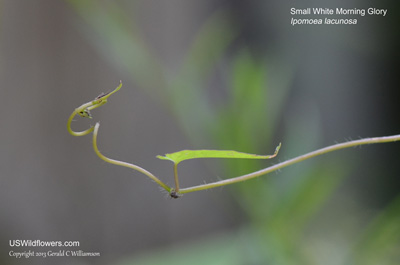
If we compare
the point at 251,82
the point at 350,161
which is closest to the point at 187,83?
the point at 251,82

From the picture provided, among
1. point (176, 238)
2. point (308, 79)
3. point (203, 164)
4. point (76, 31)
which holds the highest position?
point (76, 31)

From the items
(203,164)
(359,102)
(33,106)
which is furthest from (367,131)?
(33,106)

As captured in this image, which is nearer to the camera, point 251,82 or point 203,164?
point 251,82

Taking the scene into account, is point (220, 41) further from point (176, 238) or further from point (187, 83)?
point (176, 238)

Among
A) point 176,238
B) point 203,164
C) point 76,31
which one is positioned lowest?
point 176,238

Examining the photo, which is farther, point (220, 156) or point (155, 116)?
point (155, 116)

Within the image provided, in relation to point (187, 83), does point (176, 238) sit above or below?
below

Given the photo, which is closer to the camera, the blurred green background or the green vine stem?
the green vine stem

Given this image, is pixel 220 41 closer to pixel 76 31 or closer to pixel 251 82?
pixel 251 82

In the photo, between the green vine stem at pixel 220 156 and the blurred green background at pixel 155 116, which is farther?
the blurred green background at pixel 155 116
